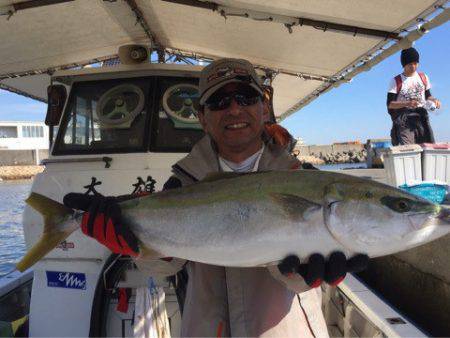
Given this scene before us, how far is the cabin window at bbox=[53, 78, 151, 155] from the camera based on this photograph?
14.4 ft

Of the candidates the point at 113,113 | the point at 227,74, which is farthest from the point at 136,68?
the point at 227,74

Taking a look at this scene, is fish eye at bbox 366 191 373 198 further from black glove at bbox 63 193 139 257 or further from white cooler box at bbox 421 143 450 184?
white cooler box at bbox 421 143 450 184

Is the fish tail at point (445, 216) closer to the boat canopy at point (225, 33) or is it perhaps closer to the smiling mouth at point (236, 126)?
the smiling mouth at point (236, 126)

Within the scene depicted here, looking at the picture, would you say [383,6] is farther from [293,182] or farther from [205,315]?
[205,315]

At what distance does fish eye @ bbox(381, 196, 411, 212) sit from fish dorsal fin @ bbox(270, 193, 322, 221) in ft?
1.00

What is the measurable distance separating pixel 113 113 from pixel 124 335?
2292mm

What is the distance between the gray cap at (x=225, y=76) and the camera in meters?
2.48

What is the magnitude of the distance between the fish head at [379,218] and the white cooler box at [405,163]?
4010 mm

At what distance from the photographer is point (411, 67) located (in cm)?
606

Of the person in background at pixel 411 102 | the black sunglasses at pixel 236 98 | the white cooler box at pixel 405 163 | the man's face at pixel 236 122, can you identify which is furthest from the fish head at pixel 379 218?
the person in background at pixel 411 102

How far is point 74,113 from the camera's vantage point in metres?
4.64

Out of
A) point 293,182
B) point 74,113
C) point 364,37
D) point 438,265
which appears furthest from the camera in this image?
point 74,113

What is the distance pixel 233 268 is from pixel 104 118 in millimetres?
2832

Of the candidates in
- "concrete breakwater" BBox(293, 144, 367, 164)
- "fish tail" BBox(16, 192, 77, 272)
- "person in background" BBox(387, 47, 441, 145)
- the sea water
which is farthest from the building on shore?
"fish tail" BBox(16, 192, 77, 272)
